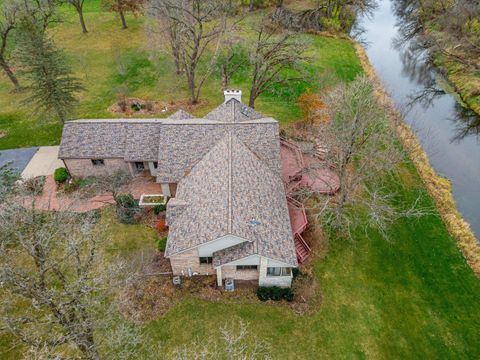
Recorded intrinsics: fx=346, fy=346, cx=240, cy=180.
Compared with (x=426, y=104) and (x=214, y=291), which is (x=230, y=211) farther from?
(x=426, y=104)

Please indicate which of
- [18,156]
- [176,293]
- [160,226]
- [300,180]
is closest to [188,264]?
[176,293]

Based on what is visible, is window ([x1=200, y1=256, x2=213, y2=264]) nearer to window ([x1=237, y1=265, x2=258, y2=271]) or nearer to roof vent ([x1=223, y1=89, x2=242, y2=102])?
window ([x1=237, y1=265, x2=258, y2=271])

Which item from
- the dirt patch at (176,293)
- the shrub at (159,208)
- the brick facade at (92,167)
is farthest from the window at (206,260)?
the brick facade at (92,167)

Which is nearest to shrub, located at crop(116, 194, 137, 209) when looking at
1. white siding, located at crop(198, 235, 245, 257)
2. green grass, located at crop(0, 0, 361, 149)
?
white siding, located at crop(198, 235, 245, 257)

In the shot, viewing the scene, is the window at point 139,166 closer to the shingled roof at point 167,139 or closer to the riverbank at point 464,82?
the shingled roof at point 167,139

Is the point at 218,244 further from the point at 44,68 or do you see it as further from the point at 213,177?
the point at 44,68
